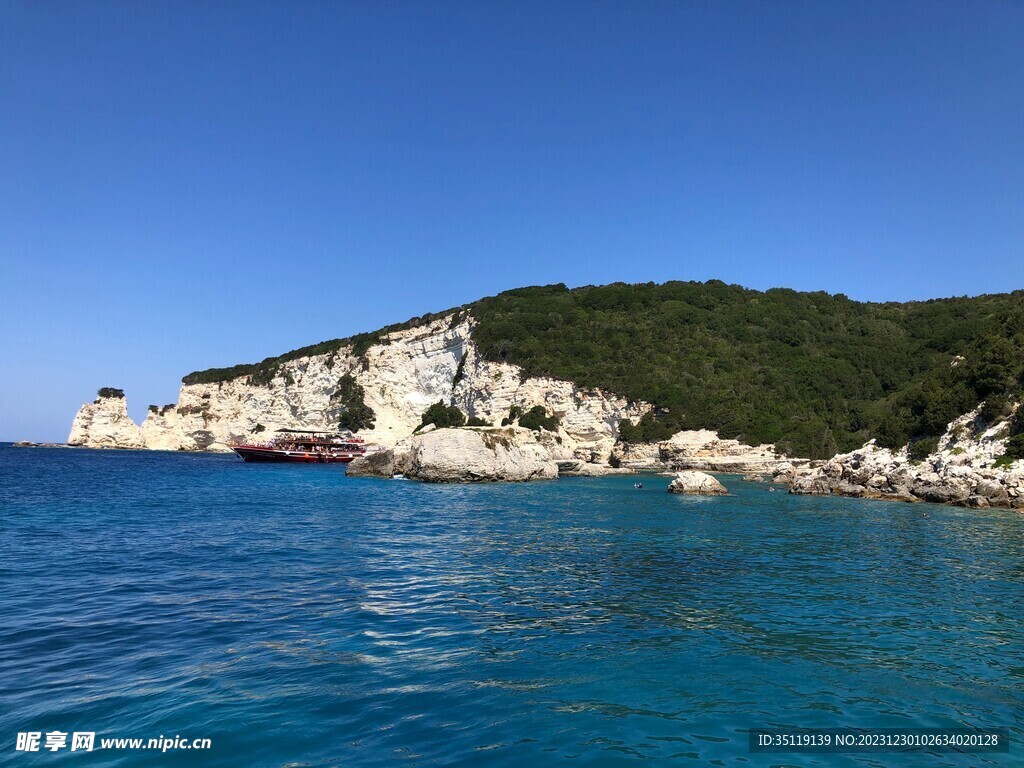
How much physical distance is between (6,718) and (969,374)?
49.3 m

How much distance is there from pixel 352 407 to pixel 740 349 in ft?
195

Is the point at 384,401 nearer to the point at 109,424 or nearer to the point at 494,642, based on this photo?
the point at 109,424

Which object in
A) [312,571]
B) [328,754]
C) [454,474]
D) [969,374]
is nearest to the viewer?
[328,754]

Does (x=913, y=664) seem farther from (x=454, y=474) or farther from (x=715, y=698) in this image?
A: (x=454, y=474)

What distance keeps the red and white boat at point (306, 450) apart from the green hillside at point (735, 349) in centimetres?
2138

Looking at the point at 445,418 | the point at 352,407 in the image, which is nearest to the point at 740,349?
the point at 445,418

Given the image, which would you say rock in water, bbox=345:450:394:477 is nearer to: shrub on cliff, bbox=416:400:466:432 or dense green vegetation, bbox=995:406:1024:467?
shrub on cliff, bbox=416:400:466:432

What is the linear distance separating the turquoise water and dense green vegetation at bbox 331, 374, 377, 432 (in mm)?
77790

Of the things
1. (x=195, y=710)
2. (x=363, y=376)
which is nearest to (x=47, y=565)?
(x=195, y=710)

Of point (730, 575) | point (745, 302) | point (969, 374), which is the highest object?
point (745, 302)

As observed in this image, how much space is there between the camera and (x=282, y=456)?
83438 mm

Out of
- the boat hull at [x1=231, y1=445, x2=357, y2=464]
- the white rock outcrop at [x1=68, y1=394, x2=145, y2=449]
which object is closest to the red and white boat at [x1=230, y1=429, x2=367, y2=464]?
the boat hull at [x1=231, y1=445, x2=357, y2=464]

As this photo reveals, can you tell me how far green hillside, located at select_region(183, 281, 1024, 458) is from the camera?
76688mm

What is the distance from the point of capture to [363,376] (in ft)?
332
